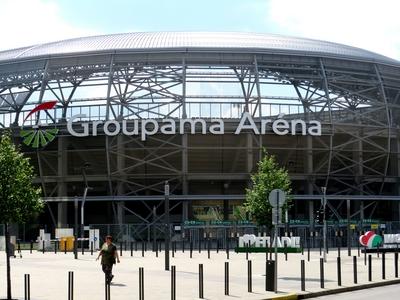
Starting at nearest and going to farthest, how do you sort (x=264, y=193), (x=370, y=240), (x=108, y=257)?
(x=108, y=257), (x=264, y=193), (x=370, y=240)

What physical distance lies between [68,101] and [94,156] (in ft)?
15.9

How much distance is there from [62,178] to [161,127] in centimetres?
991

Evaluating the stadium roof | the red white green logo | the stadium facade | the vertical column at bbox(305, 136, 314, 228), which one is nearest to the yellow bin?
the stadium facade

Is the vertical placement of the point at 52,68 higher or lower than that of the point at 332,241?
higher

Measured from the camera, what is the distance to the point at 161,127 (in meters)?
51.5

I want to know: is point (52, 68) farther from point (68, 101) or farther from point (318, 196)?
point (318, 196)

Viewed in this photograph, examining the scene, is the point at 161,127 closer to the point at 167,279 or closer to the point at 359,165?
the point at 359,165

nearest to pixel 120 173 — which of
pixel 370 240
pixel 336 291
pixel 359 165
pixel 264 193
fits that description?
pixel 359 165

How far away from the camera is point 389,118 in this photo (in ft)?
184

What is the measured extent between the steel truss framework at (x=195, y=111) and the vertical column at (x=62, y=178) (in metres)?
0.10

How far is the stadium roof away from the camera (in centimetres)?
5488

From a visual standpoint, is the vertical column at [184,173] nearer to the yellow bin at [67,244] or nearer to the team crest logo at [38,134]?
the team crest logo at [38,134]

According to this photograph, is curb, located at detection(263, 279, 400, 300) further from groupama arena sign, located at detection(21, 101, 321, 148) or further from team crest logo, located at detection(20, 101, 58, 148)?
team crest logo, located at detection(20, 101, 58, 148)

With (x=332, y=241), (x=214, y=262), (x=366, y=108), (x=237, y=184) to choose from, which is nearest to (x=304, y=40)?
(x=366, y=108)
